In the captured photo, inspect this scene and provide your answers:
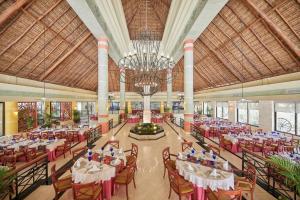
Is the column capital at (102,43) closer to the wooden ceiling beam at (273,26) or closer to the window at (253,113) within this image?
the wooden ceiling beam at (273,26)

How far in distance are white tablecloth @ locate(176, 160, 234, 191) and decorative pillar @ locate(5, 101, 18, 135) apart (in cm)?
1368

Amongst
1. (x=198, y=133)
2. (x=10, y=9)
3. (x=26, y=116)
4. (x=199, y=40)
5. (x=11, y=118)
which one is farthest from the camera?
(x=26, y=116)

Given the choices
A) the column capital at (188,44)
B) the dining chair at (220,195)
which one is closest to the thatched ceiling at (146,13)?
the column capital at (188,44)

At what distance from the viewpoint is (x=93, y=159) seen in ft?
17.7

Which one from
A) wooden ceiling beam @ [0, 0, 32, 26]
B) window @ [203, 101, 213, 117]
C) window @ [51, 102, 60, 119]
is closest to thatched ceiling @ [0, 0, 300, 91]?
wooden ceiling beam @ [0, 0, 32, 26]

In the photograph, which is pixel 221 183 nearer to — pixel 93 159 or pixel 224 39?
pixel 93 159

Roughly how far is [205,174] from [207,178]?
0.68ft

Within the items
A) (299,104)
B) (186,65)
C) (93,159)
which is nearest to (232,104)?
(299,104)

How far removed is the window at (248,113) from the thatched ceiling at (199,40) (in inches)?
133

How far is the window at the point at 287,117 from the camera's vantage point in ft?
37.0

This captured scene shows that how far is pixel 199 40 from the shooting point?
13.1 m

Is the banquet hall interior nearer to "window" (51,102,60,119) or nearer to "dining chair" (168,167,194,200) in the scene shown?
"dining chair" (168,167,194,200)

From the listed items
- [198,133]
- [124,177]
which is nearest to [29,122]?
[124,177]

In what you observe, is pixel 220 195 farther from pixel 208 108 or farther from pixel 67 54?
pixel 208 108
